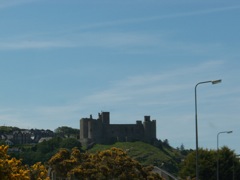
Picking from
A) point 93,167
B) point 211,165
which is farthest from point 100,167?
point 211,165

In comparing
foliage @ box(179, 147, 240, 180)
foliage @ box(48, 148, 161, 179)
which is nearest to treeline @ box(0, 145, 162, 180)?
foliage @ box(48, 148, 161, 179)

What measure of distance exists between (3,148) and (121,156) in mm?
28712

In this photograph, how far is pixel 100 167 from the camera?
6519 cm

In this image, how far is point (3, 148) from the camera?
39.1 meters

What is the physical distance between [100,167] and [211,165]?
51.7 meters

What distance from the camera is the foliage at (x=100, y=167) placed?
64625 millimetres

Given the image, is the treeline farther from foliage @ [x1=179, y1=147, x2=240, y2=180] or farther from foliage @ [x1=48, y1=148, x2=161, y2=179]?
foliage @ [x1=179, y1=147, x2=240, y2=180]

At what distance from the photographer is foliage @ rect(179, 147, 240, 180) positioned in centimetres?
11419

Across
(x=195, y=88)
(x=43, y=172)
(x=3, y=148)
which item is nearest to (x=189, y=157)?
(x=43, y=172)

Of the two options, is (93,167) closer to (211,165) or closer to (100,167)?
(100,167)

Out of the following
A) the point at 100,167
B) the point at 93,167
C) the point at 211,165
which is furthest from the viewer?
the point at 211,165

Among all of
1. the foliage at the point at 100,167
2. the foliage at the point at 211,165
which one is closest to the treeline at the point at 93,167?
the foliage at the point at 100,167

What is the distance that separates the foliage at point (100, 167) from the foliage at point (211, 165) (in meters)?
45.7

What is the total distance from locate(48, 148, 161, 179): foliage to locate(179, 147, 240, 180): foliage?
4568 centimetres
